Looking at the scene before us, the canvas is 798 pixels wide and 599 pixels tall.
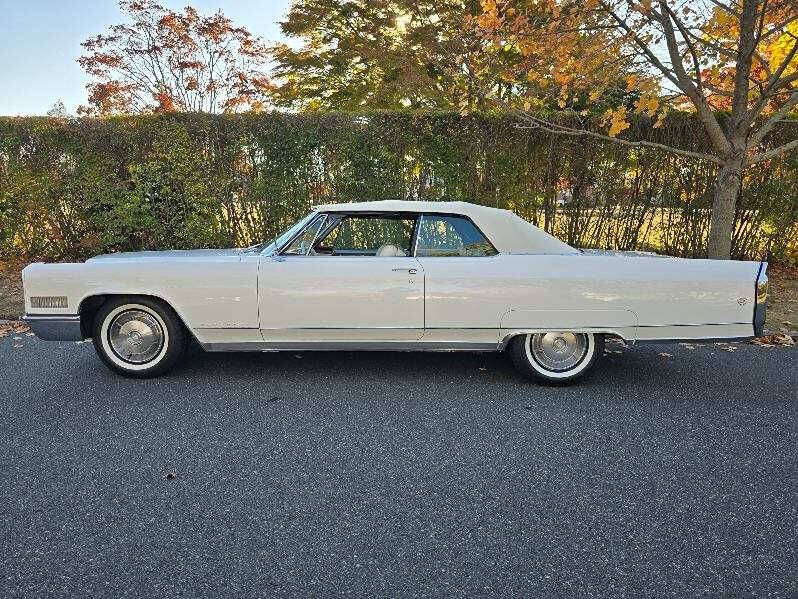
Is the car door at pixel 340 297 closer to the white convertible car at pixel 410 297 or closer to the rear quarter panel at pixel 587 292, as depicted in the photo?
the white convertible car at pixel 410 297

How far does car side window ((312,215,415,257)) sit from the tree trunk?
4937 millimetres

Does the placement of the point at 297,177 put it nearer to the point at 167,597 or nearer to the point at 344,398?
the point at 344,398

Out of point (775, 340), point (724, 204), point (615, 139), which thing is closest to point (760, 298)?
point (775, 340)

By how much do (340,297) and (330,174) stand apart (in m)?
5.15

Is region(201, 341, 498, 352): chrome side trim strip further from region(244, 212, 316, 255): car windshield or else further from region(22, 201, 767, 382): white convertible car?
region(244, 212, 316, 255): car windshield

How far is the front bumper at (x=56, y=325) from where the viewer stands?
4.27 meters

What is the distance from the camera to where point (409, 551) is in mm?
2328

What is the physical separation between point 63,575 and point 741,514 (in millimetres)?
2799

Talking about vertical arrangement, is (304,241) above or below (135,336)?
above

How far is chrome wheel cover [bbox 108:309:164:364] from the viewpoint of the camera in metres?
4.40

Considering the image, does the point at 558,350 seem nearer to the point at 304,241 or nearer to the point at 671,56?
the point at 304,241

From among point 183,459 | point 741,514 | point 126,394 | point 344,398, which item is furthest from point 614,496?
point 126,394

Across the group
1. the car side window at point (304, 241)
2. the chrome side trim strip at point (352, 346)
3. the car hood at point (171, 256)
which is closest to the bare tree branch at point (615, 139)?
the car side window at point (304, 241)

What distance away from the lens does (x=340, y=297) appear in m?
4.17
